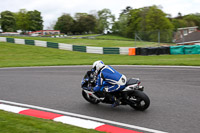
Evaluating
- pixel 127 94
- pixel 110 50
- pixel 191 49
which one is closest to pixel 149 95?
pixel 127 94

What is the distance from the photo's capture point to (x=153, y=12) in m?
69.7

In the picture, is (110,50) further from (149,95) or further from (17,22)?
(17,22)

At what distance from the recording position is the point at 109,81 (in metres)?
6.46

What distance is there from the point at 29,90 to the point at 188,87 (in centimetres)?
676

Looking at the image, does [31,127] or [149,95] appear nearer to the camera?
[31,127]

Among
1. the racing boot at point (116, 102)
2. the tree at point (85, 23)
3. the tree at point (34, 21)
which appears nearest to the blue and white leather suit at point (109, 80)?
the racing boot at point (116, 102)

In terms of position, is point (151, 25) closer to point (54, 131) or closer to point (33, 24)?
point (54, 131)

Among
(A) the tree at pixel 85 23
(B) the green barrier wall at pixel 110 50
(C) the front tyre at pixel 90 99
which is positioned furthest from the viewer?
(A) the tree at pixel 85 23

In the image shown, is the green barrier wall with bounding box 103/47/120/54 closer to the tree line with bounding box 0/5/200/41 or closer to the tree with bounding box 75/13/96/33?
the tree line with bounding box 0/5/200/41

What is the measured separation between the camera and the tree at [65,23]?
4220 inches

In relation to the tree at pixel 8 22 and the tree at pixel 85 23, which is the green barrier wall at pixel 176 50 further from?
the tree at pixel 8 22

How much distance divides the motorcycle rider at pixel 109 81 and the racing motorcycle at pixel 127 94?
0.09m

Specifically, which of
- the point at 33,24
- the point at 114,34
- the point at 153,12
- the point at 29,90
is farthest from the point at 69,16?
the point at 29,90

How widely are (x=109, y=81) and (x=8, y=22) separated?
12148 centimetres
